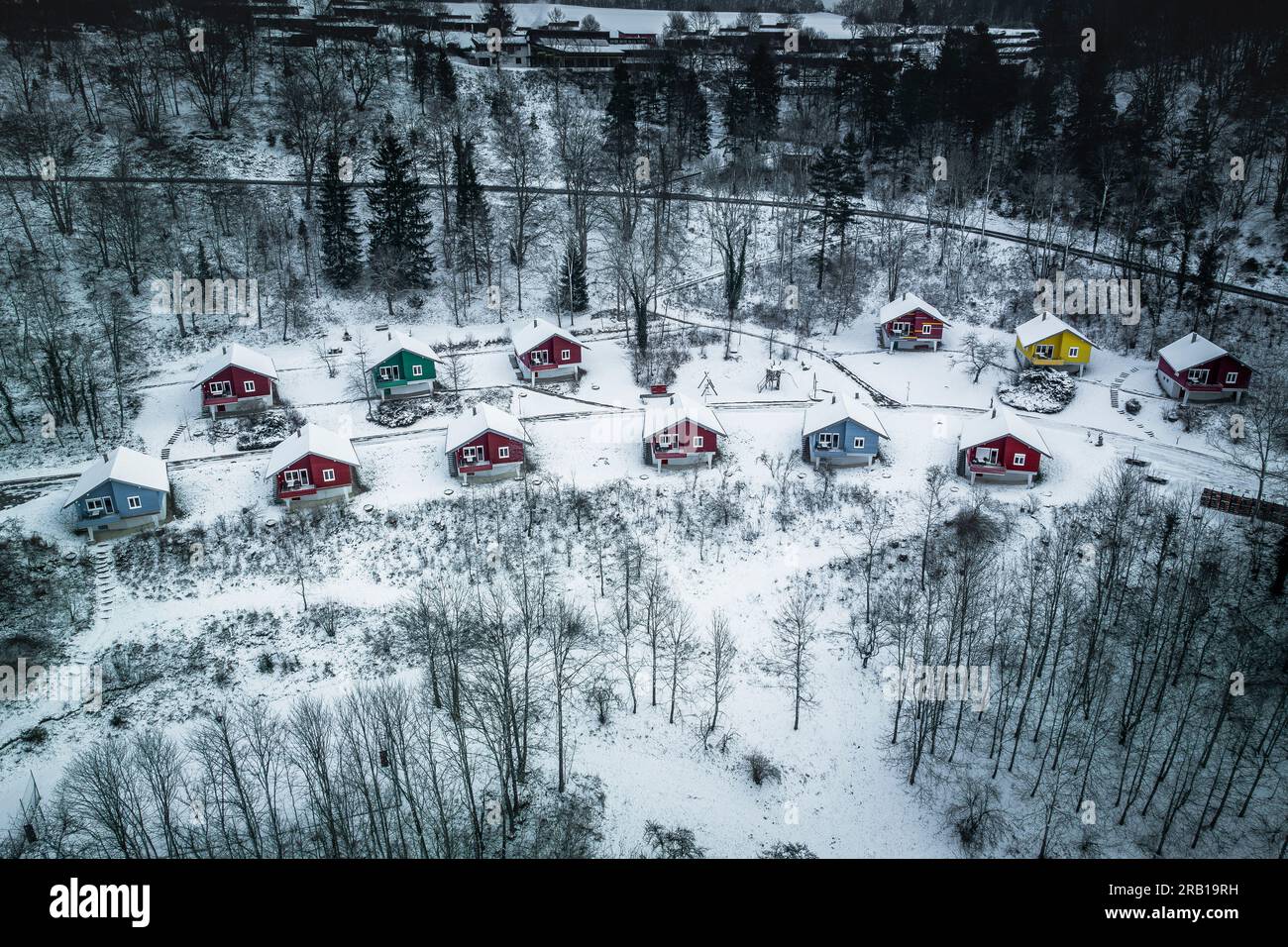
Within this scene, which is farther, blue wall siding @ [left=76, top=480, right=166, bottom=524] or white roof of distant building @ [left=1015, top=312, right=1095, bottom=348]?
white roof of distant building @ [left=1015, top=312, right=1095, bottom=348]

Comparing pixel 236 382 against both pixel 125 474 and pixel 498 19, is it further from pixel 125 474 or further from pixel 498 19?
pixel 498 19

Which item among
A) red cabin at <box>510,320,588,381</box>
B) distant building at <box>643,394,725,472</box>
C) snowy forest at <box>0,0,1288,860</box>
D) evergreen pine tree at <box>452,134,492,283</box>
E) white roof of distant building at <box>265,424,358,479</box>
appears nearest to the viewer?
snowy forest at <box>0,0,1288,860</box>

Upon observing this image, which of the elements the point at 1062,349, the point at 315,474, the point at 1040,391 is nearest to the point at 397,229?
the point at 315,474

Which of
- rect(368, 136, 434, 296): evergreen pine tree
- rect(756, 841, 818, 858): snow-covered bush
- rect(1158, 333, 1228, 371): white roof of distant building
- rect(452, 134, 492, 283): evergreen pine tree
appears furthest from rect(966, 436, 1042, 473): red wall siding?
rect(368, 136, 434, 296): evergreen pine tree

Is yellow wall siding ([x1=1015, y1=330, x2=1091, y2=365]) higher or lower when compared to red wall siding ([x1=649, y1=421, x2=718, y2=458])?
higher

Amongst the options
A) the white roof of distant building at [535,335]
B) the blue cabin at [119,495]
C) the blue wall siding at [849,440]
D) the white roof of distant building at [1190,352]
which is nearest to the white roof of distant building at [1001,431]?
the blue wall siding at [849,440]

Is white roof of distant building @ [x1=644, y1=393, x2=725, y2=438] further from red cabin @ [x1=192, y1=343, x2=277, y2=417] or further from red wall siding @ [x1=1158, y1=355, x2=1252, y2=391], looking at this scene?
red wall siding @ [x1=1158, y1=355, x2=1252, y2=391]

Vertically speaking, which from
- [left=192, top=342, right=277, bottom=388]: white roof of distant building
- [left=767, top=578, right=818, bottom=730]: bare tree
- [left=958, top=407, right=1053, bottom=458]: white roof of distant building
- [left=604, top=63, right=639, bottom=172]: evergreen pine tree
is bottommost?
[left=767, top=578, right=818, bottom=730]: bare tree
